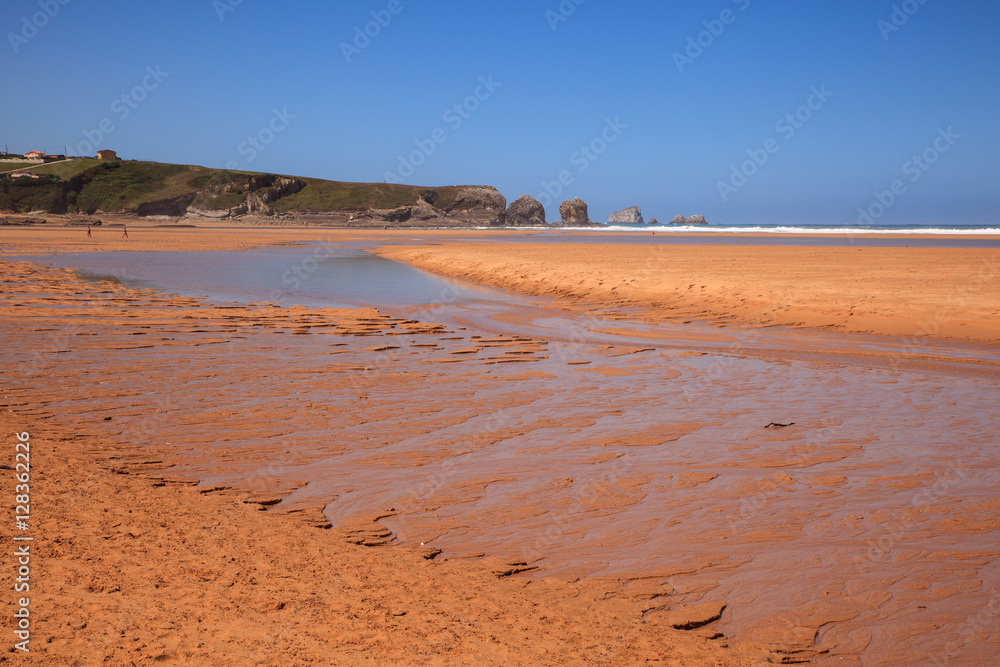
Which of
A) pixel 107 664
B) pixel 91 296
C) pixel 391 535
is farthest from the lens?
pixel 91 296

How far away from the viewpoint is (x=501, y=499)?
497 cm

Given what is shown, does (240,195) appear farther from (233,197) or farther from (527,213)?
(527,213)

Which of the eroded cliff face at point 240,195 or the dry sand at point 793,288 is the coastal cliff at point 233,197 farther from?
the dry sand at point 793,288

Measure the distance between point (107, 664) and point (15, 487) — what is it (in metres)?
2.32

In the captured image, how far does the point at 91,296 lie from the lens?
15.7 m

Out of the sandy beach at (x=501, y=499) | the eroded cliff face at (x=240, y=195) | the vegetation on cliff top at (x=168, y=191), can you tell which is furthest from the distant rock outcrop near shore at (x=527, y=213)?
the sandy beach at (x=501, y=499)

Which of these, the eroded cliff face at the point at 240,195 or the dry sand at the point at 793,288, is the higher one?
the eroded cliff face at the point at 240,195

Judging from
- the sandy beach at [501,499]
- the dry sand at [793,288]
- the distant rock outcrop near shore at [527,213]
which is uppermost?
the distant rock outcrop near shore at [527,213]

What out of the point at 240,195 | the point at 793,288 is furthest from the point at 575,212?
the point at 793,288

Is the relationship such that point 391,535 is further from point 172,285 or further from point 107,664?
point 172,285

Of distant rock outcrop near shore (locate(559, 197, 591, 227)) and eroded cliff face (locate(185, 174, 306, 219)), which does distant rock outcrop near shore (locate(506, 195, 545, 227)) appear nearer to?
distant rock outcrop near shore (locate(559, 197, 591, 227))

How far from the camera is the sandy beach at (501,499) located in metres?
3.17

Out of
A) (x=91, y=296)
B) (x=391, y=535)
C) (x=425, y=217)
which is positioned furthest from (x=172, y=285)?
(x=425, y=217)

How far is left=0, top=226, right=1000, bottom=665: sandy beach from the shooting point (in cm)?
317
